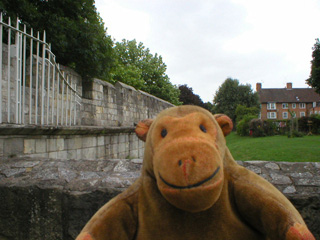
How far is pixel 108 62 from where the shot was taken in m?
9.66

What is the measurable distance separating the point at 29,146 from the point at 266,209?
3.27m

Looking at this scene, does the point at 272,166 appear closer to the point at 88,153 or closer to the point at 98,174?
the point at 98,174

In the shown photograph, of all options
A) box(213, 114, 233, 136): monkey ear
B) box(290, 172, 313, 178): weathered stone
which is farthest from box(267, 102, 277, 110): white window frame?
box(213, 114, 233, 136): monkey ear

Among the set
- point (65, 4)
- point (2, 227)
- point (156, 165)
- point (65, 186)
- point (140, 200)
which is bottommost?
point (2, 227)

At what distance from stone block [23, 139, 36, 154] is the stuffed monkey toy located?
99.9 inches

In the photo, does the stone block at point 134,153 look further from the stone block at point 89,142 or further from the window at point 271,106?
the window at point 271,106

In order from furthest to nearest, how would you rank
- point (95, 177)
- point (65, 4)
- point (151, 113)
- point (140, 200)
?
point (151, 113)
point (65, 4)
point (95, 177)
point (140, 200)

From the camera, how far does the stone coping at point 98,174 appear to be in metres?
2.72

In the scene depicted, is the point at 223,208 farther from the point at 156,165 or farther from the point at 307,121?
the point at 307,121

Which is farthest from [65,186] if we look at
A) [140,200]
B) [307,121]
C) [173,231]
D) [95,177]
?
[307,121]

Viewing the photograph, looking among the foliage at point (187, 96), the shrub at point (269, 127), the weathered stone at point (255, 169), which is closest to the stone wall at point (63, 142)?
→ the weathered stone at point (255, 169)

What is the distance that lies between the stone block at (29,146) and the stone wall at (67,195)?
595 mm

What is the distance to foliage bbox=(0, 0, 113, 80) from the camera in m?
7.34

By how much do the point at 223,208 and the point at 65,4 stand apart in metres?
9.04
